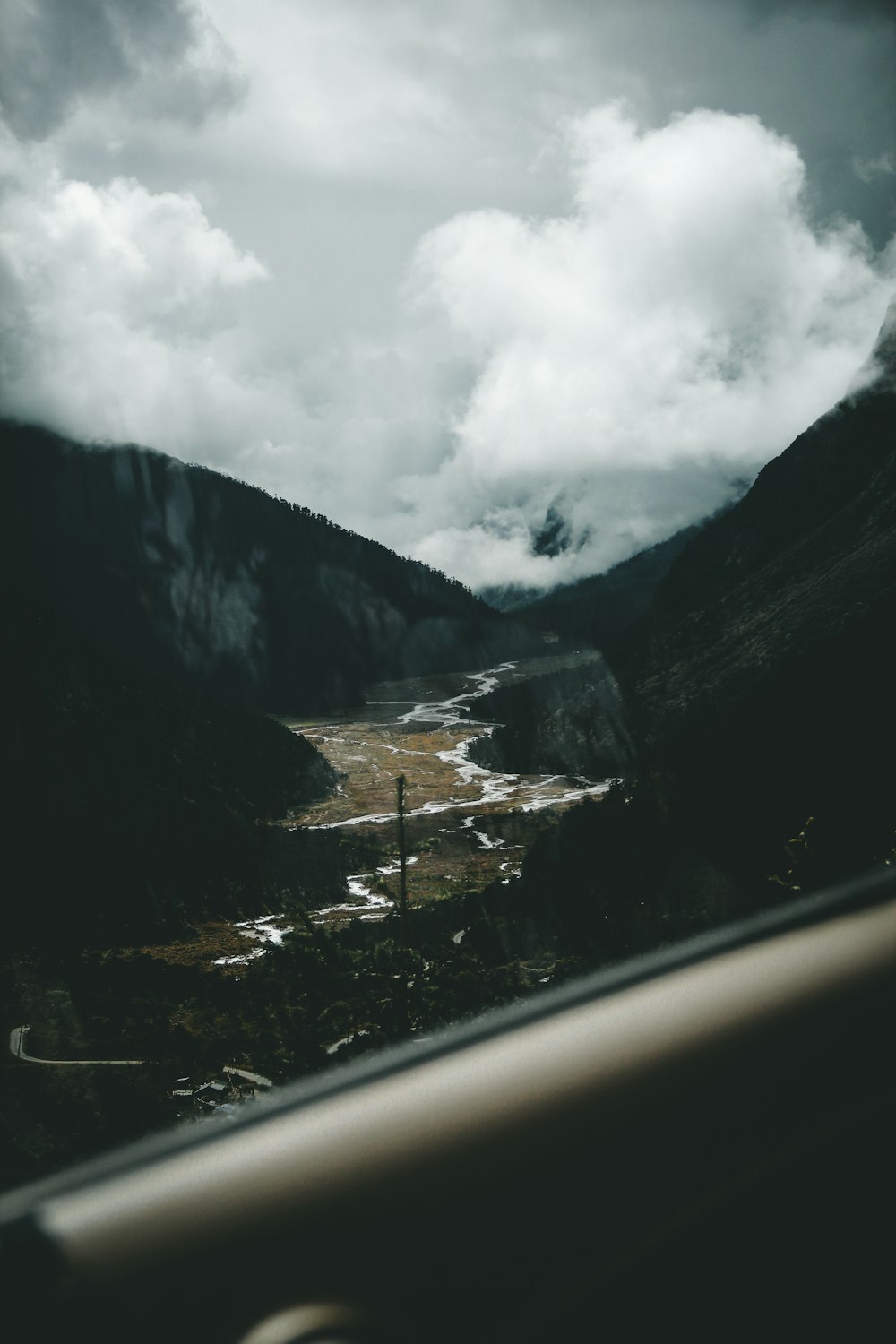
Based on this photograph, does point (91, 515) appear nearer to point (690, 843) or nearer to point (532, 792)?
point (532, 792)

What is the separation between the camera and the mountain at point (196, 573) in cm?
10244

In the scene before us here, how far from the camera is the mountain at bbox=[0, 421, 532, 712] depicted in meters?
102

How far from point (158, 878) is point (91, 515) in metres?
87.7

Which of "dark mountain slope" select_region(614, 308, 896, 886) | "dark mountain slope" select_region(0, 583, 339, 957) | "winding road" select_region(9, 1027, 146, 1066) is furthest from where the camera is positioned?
"dark mountain slope" select_region(0, 583, 339, 957)

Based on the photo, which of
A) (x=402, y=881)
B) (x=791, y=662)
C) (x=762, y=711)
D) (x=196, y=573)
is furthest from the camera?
(x=196, y=573)

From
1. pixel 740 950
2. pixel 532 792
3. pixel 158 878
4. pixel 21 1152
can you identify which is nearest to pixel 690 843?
pixel 21 1152

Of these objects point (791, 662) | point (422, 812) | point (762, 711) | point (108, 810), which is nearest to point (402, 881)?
point (762, 711)

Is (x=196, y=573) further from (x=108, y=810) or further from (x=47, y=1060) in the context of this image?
(x=47, y=1060)

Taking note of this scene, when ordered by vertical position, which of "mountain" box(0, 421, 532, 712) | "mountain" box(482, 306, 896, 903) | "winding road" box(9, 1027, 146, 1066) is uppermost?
"mountain" box(0, 421, 532, 712)

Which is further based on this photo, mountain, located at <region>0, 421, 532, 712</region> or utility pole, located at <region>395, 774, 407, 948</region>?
mountain, located at <region>0, 421, 532, 712</region>

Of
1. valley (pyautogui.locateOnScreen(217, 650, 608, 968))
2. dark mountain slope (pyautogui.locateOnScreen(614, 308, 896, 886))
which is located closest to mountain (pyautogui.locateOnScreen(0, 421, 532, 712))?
valley (pyautogui.locateOnScreen(217, 650, 608, 968))

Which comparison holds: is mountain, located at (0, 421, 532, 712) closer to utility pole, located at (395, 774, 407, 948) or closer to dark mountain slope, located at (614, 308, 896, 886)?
dark mountain slope, located at (614, 308, 896, 886)

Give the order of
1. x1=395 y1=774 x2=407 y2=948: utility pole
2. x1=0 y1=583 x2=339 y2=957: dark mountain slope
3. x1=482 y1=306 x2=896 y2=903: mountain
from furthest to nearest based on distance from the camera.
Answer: x1=0 y1=583 x2=339 y2=957: dark mountain slope → x1=482 y1=306 x2=896 y2=903: mountain → x1=395 y1=774 x2=407 y2=948: utility pole

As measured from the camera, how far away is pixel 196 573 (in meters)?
112
